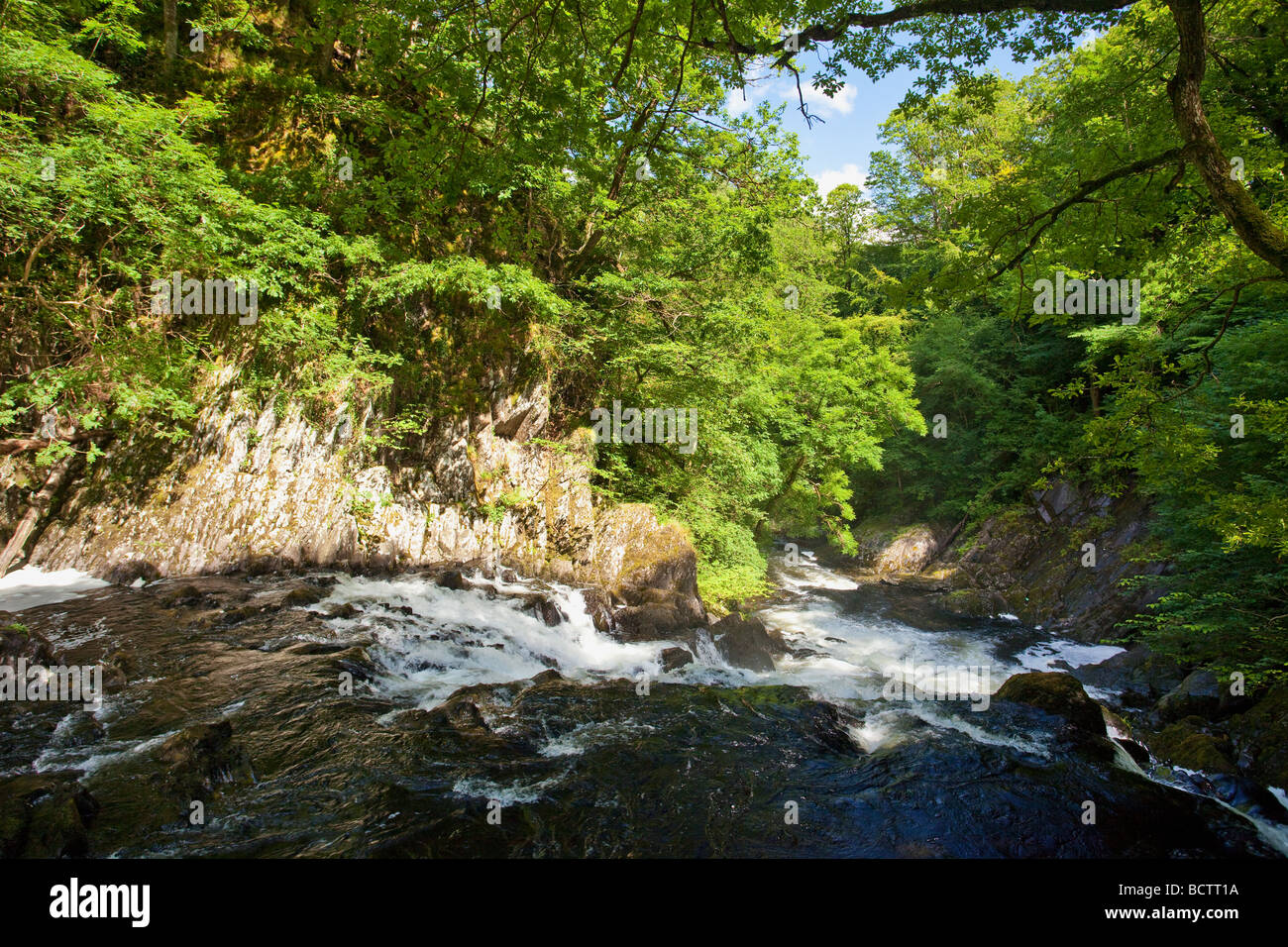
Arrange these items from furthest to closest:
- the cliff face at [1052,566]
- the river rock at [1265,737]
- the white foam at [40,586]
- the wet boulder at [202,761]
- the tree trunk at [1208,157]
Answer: the cliff face at [1052,566], the white foam at [40,586], the river rock at [1265,737], the wet boulder at [202,761], the tree trunk at [1208,157]

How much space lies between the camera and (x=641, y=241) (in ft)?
42.1

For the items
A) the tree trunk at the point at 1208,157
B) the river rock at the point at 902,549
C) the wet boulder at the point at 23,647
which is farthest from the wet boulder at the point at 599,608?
the river rock at the point at 902,549

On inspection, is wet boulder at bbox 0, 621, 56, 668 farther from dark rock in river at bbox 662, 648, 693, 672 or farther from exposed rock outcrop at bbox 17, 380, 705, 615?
dark rock in river at bbox 662, 648, 693, 672

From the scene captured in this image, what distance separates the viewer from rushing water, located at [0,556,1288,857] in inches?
165

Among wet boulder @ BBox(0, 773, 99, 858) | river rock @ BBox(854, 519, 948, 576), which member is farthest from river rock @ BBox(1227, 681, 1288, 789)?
river rock @ BBox(854, 519, 948, 576)

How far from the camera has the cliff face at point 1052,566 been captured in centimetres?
1238

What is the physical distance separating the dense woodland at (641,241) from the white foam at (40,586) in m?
1.77

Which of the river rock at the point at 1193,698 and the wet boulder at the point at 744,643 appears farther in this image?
the wet boulder at the point at 744,643

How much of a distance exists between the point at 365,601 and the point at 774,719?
6524mm

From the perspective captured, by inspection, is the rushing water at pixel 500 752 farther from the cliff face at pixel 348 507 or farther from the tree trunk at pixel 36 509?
the cliff face at pixel 348 507

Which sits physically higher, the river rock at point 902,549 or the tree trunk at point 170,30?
the tree trunk at point 170,30
